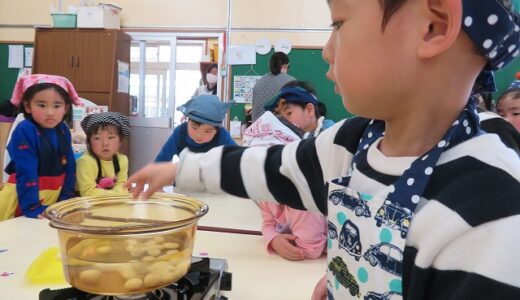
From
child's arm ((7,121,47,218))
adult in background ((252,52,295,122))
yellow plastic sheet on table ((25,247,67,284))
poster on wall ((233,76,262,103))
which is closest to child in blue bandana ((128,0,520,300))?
yellow plastic sheet on table ((25,247,67,284))

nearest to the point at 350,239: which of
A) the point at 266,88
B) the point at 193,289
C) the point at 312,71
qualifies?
the point at 193,289

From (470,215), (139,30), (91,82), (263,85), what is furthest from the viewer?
(139,30)

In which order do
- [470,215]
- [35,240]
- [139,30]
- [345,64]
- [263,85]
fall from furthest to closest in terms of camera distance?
1. [139,30]
2. [263,85]
3. [35,240]
4. [345,64]
5. [470,215]

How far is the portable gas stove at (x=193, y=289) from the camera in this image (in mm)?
612

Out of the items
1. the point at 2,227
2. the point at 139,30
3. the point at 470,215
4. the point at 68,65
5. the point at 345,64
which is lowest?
the point at 2,227

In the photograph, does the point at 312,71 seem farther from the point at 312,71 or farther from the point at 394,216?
the point at 394,216

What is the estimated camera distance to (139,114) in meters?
4.66

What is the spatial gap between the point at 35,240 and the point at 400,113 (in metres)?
0.95

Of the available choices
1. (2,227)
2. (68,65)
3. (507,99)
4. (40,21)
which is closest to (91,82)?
(68,65)

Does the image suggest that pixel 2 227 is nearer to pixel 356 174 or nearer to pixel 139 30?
pixel 356 174

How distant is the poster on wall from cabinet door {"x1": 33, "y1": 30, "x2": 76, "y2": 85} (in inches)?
64.1

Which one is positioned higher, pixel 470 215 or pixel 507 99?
pixel 507 99

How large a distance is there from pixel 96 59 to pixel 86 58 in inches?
4.4

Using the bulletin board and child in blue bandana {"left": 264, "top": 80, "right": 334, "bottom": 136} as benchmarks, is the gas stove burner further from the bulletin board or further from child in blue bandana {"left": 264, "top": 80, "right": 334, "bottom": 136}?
the bulletin board
